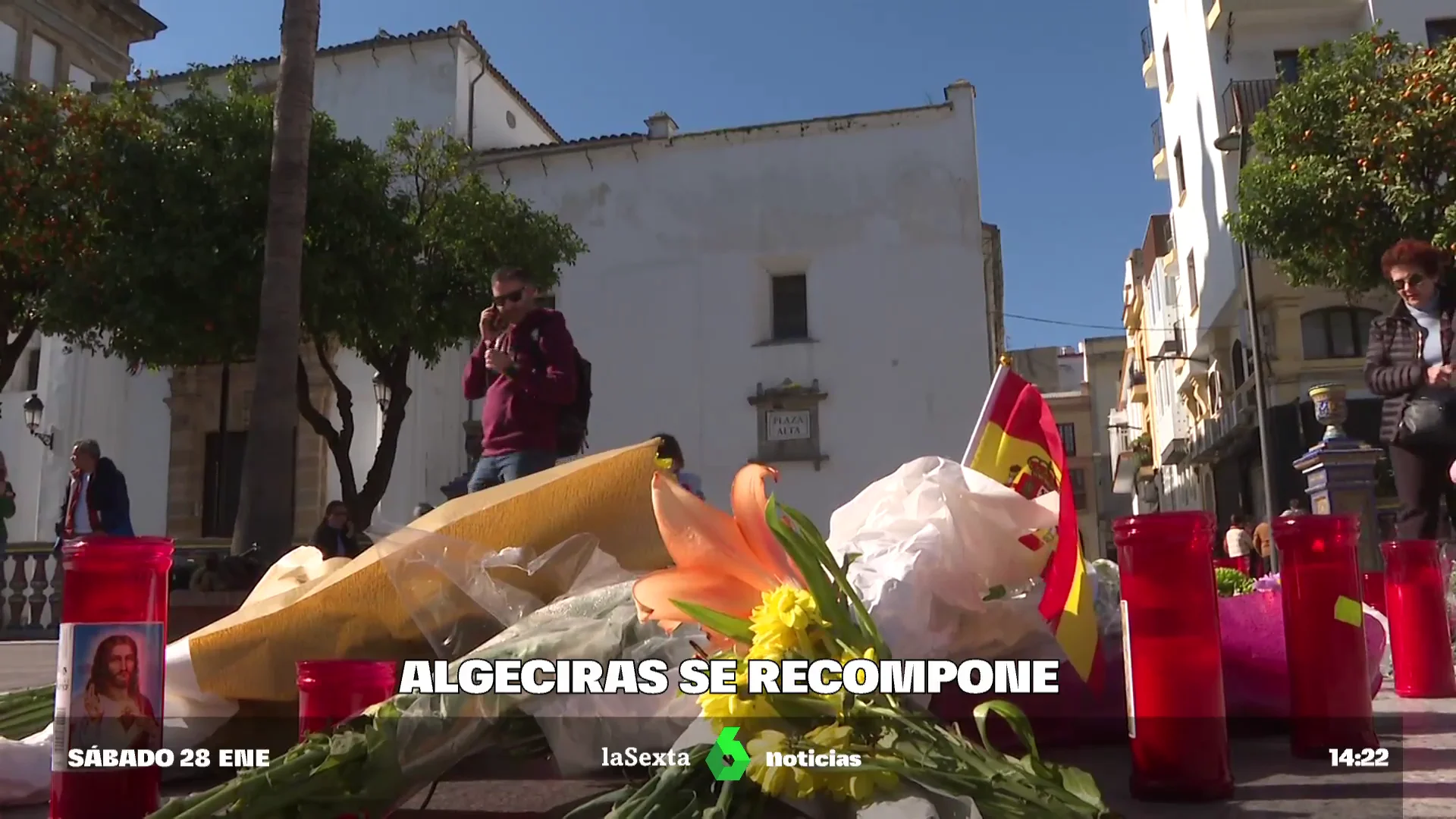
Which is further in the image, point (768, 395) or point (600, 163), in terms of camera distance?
point (600, 163)

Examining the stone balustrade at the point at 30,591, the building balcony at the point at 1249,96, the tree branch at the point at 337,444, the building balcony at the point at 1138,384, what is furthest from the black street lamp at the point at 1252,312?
the building balcony at the point at 1138,384

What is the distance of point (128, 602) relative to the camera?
1.72 meters

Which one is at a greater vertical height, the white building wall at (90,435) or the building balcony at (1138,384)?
the building balcony at (1138,384)

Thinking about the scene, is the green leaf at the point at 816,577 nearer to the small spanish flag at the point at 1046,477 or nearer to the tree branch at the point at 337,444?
the small spanish flag at the point at 1046,477

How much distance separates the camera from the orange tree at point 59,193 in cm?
1162

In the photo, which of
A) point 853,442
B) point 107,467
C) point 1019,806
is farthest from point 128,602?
point 853,442

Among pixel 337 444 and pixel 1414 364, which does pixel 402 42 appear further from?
pixel 1414 364

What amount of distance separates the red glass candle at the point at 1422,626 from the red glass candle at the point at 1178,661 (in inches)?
62.8

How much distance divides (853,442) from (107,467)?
36.8ft

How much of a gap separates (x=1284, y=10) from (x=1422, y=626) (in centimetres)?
1840

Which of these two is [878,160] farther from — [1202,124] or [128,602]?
[128,602]

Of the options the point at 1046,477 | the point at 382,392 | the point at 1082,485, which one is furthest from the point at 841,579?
the point at 1082,485

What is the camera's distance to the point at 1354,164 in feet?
41.9

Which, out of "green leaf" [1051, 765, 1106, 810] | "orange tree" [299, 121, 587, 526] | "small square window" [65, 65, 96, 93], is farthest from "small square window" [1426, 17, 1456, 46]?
"small square window" [65, 65, 96, 93]
